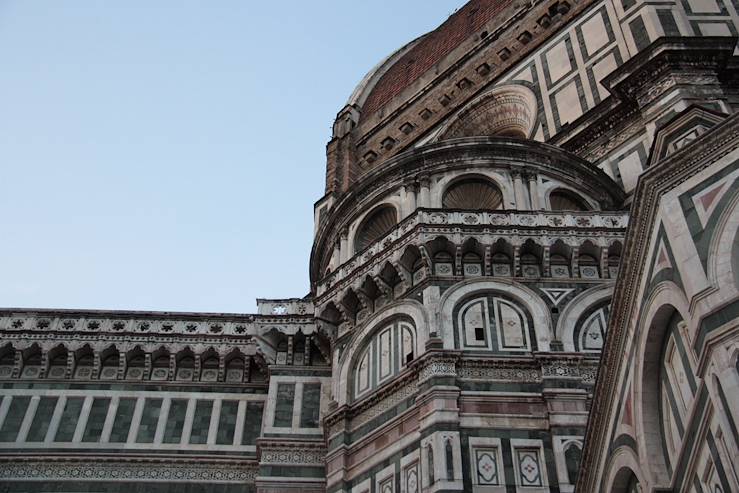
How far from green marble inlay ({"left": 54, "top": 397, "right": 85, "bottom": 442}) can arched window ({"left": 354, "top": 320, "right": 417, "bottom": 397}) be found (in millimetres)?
5805

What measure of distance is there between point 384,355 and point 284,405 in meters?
2.34

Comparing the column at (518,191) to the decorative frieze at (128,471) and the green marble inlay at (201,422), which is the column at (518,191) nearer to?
the decorative frieze at (128,471)

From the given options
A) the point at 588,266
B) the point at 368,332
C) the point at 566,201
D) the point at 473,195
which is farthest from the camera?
the point at 473,195

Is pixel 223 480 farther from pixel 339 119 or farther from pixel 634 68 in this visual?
pixel 339 119

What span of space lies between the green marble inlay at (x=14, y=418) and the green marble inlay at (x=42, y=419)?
257 millimetres

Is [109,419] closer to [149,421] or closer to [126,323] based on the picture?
[149,421]

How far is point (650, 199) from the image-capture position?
29.2ft

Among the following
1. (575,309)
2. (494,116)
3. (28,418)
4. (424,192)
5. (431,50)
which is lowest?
(28,418)

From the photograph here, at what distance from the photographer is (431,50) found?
33.4 meters

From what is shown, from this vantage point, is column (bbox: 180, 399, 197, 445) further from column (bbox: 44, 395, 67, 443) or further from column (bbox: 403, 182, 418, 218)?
column (bbox: 403, 182, 418, 218)

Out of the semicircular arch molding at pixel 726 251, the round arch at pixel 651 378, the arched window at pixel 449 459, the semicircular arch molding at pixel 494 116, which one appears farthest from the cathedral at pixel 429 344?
the semicircular arch molding at pixel 494 116

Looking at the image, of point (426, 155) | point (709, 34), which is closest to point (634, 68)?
point (709, 34)

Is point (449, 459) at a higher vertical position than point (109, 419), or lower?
lower

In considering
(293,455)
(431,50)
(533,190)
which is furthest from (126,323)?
(431,50)
